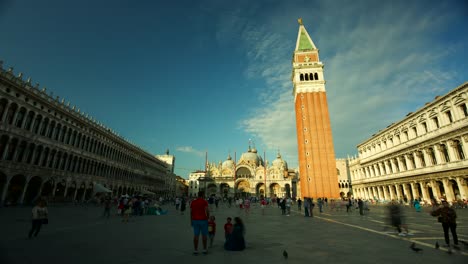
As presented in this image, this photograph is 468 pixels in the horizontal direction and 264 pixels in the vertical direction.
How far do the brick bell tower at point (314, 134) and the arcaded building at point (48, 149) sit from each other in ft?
113

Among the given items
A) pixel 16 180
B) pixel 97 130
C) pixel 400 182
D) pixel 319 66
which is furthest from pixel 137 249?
pixel 319 66

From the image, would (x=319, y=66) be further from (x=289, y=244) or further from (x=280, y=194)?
(x=289, y=244)

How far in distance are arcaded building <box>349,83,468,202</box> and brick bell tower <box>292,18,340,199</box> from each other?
871 cm

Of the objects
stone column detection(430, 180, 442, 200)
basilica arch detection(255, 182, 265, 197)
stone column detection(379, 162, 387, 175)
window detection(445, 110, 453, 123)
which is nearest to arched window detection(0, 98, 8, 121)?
window detection(445, 110, 453, 123)

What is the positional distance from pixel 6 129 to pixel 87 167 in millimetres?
14151

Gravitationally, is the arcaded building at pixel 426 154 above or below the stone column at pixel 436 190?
above

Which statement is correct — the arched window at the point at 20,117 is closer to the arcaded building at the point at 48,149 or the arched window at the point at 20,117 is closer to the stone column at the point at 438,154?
the arcaded building at the point at 48,149

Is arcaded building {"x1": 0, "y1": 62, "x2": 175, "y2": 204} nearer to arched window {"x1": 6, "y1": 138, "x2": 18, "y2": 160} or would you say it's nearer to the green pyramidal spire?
arched window {"x1": 6, "y1": 138, "x2": 18, "y2": 160}

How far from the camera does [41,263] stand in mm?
4711

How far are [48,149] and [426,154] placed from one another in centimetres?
4884

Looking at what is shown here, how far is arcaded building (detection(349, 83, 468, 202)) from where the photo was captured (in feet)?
81.9

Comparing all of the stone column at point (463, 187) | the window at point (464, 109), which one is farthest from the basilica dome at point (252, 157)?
the window at point (464, 109)

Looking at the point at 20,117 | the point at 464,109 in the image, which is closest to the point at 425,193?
the point at 464,109

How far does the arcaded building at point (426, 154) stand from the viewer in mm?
24969
